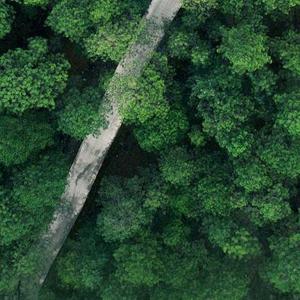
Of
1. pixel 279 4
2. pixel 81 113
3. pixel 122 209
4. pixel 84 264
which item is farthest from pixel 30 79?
pixel 279 4

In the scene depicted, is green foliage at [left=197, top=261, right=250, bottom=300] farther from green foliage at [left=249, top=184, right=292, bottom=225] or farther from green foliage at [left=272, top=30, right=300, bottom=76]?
green foliage at [left=272, top=30, right=300, bottom=76]

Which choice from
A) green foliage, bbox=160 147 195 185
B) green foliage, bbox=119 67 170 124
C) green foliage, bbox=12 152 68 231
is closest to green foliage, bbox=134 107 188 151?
green foliage, bbox=160 147 195 185

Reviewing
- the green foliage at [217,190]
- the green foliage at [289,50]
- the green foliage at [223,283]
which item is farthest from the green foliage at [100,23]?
the green foliage at [223,283]

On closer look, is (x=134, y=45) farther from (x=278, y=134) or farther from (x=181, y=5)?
(x=278, y=134)

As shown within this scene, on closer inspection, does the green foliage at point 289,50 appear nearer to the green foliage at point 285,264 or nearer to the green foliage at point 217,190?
the green foliage at point 217,190

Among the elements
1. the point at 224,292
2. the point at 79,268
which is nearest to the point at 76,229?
the point at 79,268

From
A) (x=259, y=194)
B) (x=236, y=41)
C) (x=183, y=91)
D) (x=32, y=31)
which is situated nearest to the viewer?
(x=236, y=41)

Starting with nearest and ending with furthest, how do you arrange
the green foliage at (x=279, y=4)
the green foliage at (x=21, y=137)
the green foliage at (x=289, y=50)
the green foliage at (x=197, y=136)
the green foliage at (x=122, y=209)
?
the green foliage at (x=279, y=4) < the green foliage at (x=289, y=50) < the green foliage at (x=21, y=137) < the green foliage at (x=122, y=209) < the green foliage at (x=197, y=136)
